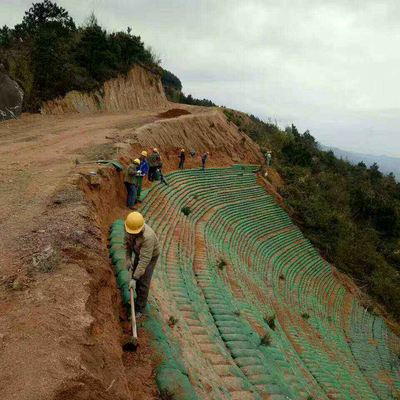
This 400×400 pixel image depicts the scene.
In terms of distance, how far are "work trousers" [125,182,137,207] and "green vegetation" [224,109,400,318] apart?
1187 cm

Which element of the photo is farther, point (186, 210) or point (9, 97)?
point (9, 97)

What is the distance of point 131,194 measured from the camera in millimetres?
10078

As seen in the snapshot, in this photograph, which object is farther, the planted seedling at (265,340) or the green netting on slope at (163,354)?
the planted seedling at (265,340)

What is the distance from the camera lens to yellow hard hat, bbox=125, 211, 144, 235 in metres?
5.00

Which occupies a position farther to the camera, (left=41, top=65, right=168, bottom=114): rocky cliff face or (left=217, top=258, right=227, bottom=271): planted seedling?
(left=41, top=65, right=168, bottom=114): rocky cliff face

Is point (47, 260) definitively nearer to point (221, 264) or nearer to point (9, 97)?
point (221, 264)

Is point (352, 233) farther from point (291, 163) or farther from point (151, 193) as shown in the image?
point (151, 193)

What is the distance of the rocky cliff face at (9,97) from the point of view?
53.7 feet

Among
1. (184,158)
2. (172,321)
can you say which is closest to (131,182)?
(172,321)

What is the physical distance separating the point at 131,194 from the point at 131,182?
47 cm

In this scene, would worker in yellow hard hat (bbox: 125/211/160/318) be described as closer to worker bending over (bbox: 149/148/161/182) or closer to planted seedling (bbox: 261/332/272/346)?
planted seedling (bbox: 261/332/272/346)

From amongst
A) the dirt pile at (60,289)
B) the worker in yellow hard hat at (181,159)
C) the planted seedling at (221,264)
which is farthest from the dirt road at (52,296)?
the worker in yellow hard hat at (181,159)

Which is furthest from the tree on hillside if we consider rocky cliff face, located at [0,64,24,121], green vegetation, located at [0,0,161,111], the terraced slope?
the terraced slope

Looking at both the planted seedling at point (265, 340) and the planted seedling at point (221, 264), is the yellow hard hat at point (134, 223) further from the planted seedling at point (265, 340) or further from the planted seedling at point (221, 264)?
the planted seedling at point (221, 264)
